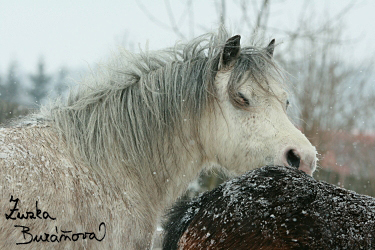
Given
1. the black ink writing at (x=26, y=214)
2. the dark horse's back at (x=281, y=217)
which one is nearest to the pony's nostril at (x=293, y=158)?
the dark horse's back at (x=281, y=217)

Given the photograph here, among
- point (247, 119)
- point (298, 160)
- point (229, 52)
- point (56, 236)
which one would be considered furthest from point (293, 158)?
point (56, 236)

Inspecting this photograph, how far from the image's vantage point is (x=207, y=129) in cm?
269

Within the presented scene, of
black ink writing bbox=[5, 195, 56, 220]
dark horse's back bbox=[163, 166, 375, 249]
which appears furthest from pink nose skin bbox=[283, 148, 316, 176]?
black ink writing bbox=[5, 195, 56, 220]

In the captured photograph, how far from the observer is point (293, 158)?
2.46 meters

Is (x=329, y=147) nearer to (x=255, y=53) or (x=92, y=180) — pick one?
(x=255, y=53)

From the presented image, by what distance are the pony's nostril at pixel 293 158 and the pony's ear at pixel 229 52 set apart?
873mm

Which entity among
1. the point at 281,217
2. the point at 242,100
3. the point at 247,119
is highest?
the point at 242,100

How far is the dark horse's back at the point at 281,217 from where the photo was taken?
4.34ft

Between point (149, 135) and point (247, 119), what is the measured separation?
767mm

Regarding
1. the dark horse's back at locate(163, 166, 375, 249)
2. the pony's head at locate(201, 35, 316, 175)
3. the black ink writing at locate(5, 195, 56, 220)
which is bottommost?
the dark horse's back at locate(163, 166, 375, 249)

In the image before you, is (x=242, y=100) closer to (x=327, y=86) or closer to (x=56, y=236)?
(x=56, y=236)

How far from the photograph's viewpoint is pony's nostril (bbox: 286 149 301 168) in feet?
7.95
